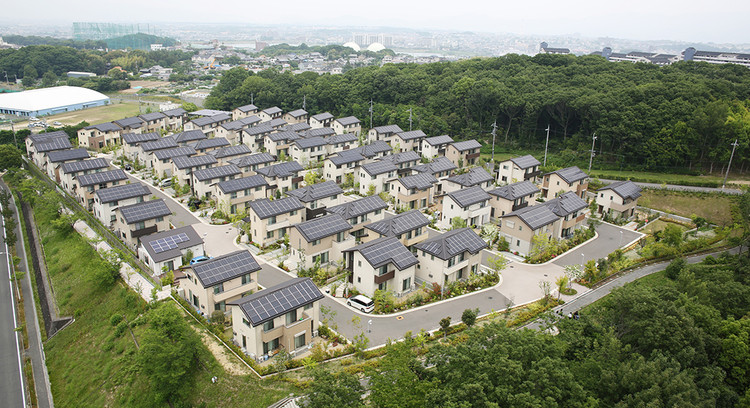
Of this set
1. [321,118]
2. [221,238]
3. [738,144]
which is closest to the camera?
[221,238]

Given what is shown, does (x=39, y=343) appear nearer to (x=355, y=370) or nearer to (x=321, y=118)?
(x=355, y=370)

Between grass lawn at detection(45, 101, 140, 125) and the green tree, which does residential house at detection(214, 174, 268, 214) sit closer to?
the green tree

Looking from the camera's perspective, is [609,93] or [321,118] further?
[321,118]

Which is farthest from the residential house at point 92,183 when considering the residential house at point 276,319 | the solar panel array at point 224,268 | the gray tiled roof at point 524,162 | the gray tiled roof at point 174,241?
the gray tiled roof at point 524,162

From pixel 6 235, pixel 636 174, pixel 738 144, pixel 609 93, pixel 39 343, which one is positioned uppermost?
Result: pixel 609 93

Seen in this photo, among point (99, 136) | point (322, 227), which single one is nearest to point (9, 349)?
point (322, 227)

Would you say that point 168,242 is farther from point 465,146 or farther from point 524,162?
point 465,146

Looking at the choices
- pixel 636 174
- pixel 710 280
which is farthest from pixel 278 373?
pixel 636 174
